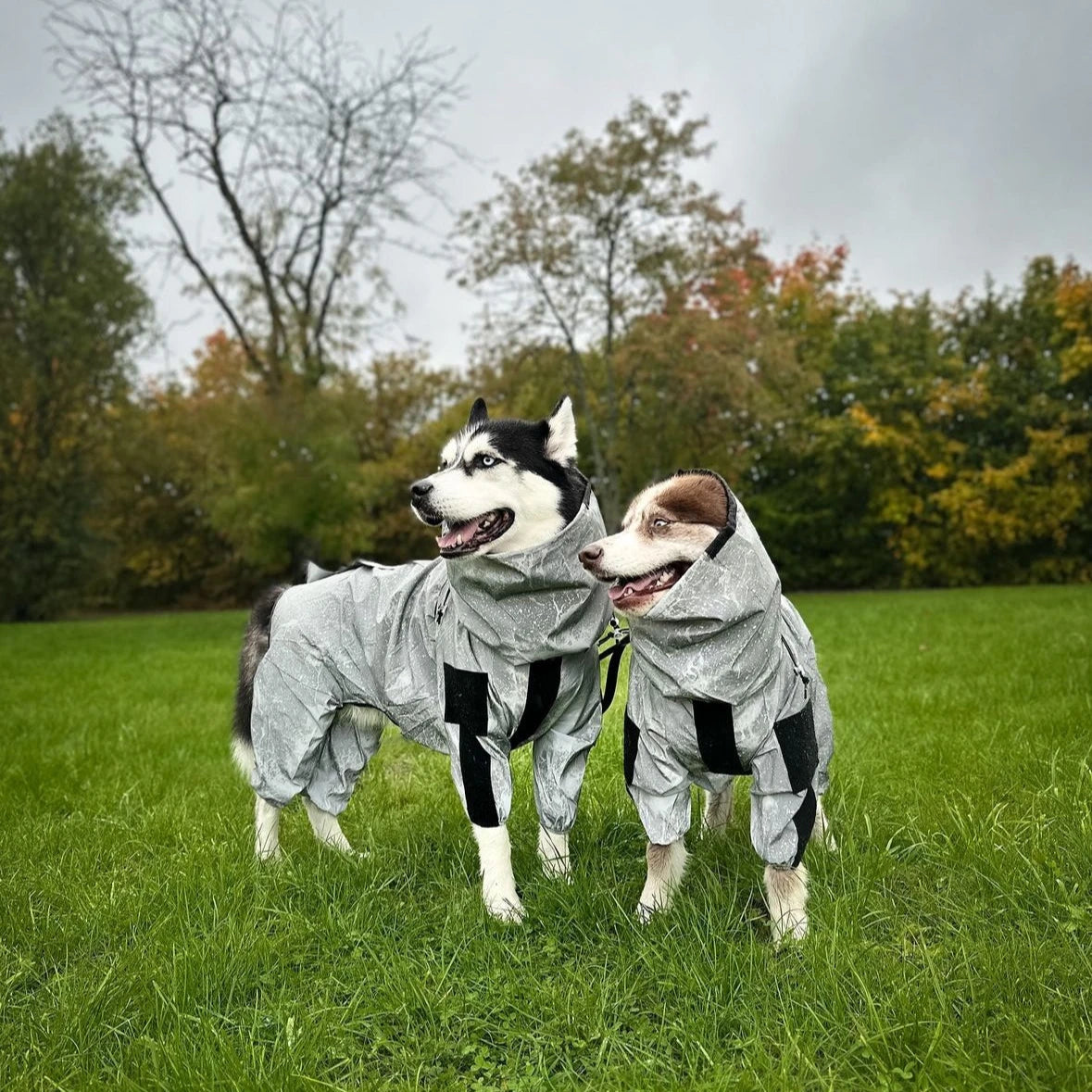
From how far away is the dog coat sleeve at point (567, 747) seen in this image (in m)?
3.46

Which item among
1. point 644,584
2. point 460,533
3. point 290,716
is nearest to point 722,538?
point 644,584

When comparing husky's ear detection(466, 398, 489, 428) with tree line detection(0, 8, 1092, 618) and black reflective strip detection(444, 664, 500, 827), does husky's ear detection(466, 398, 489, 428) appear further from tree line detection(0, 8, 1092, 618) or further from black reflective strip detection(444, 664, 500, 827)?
tree line detection(0, 8, 1092, 618)

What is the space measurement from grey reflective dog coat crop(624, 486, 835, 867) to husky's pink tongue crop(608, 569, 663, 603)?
3.9 inches

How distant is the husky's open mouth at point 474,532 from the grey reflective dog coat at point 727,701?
2.10 feet

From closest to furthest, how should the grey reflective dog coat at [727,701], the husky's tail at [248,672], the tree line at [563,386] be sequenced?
the grey reflective dog coat at [727,701]
the husky's tail at [248,672]
the tree line at [563,386]

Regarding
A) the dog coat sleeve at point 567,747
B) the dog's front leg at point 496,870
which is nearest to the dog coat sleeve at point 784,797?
the dog coat sleeve at point 567,747

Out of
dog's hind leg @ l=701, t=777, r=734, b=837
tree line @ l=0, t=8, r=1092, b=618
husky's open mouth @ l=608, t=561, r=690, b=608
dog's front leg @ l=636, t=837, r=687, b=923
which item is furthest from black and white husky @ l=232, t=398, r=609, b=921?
tree line @ l=0, t=8, r=1092, b=618

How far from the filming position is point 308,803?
4160 mm

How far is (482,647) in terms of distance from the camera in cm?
336

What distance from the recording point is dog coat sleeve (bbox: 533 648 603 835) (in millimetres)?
3463

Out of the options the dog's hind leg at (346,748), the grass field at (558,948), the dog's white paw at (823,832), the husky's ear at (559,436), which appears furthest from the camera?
the dog's hind leg at (346,748)

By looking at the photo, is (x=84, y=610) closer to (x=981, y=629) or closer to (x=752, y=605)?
(x=981, y=629)

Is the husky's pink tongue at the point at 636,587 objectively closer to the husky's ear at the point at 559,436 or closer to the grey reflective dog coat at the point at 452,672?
the grey reflective dog coat at the point at 452,672

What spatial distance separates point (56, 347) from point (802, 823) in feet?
79.7
